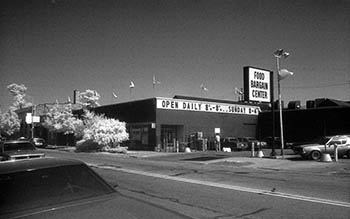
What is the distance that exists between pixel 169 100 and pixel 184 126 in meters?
3.41

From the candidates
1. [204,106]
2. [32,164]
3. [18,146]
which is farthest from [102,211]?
[204,106]

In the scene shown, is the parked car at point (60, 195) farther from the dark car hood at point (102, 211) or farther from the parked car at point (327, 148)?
the parked car at point (327, 148)

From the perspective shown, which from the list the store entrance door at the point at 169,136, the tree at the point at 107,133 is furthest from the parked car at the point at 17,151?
the store entrance door at the point at 169,136

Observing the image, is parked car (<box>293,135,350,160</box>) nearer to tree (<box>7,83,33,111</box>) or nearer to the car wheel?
the car wheel

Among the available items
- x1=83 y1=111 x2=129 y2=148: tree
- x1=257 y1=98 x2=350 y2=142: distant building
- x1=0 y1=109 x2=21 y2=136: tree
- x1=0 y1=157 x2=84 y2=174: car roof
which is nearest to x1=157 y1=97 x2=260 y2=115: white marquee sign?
x1=257 y1=98 x2=350 y2=142: distant building

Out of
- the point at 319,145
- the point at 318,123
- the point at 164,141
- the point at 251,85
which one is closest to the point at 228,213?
the point at 319,145

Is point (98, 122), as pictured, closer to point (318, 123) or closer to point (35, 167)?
point (318, 123)

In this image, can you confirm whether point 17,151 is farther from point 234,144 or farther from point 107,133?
point 234,144

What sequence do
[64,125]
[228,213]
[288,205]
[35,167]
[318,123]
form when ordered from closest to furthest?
[35,167] < [228,213] < [288,205] < [318,123] < [64,125]

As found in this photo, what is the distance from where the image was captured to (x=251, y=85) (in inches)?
1106

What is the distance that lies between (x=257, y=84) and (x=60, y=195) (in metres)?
25.8

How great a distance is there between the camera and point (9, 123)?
72.8 meters

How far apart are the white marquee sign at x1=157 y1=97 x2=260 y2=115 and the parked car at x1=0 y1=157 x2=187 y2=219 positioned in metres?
31.8

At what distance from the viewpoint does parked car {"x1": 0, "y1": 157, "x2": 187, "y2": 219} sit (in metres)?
3.51
